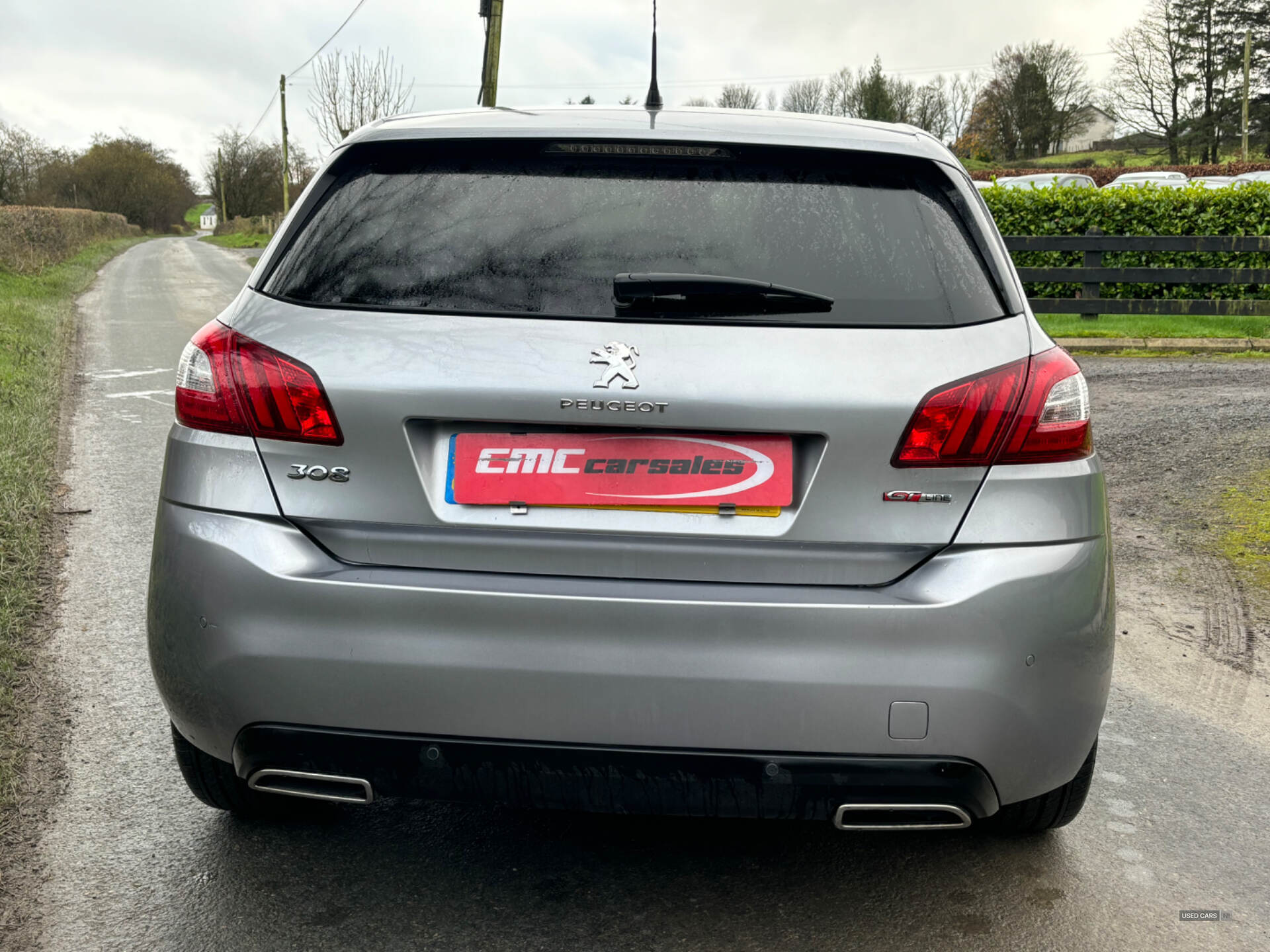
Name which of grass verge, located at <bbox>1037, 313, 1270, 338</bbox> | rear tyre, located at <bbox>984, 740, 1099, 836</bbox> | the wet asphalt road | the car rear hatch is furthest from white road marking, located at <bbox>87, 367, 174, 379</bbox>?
rear tyre, located at <bbox>984, 740, 1099, 836</bbox>

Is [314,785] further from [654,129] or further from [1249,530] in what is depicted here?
[1249,530]

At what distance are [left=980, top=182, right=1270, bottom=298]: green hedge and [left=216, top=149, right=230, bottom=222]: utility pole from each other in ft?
302

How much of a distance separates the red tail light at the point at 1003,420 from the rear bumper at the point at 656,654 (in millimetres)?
187

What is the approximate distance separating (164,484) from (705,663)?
121cm

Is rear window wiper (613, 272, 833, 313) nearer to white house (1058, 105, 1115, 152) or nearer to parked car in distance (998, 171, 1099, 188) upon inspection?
parked car in distance (998, 171, 1099, 188)

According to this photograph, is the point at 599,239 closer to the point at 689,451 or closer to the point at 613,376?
the point at 613,376

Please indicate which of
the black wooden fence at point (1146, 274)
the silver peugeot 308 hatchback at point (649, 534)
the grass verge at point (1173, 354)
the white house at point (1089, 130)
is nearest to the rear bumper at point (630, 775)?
the silver peugeot 308 hatchback at point (649, 534)

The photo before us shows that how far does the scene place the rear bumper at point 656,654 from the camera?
7.18ft

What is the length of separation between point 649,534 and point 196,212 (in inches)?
6860

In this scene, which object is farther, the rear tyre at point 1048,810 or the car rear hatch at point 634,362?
the rear tyre at point 1048,810

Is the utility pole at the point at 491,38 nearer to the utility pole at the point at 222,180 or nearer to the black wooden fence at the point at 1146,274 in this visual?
the black wooden fence at the point at 1146,274

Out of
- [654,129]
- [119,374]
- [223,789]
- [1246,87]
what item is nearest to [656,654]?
[654,129]

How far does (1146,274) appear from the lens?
49.4 ft

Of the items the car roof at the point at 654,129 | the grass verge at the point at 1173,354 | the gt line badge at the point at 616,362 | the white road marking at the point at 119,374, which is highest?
the car roof at the point at 654,129
